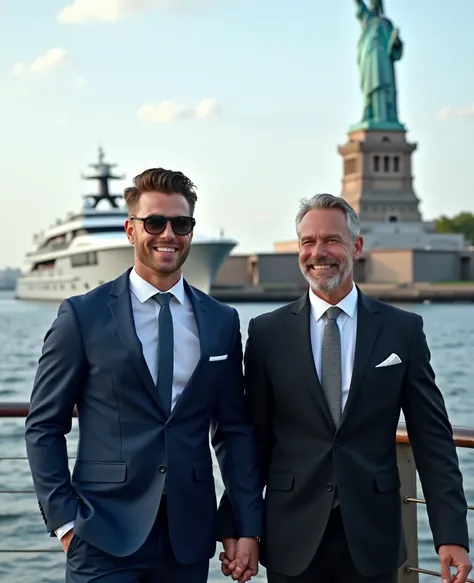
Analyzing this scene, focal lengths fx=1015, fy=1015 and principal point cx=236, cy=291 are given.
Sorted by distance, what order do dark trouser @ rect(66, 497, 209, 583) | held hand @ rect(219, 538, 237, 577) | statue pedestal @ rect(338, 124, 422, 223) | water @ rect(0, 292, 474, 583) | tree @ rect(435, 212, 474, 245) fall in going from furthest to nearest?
tree @ rect(435, 212, 474, 245), statue pedestal @ rect(338, 124, 422, 223), water @ rect(0, 292, 474, 583), held hand @ rect(219, 538, 237, 577), dark trouser @ rect(66, 497, 209, 583)

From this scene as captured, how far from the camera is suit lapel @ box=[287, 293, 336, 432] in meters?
2.47

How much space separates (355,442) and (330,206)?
589 millimetres

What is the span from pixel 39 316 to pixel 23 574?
42.3 m

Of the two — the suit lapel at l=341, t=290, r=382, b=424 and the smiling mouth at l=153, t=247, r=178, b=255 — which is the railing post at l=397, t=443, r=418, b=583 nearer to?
the suit lapel at l=341, t=290, r=382, b=424

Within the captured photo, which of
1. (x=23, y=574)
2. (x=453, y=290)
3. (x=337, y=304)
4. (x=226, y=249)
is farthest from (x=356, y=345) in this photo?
(x=453, y=290)

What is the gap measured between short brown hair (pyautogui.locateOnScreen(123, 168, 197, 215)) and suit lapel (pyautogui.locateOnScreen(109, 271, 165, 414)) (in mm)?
209

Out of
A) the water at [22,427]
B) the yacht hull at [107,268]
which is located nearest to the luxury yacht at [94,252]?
the yacht hull at [107,268]

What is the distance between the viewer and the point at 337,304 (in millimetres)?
2574

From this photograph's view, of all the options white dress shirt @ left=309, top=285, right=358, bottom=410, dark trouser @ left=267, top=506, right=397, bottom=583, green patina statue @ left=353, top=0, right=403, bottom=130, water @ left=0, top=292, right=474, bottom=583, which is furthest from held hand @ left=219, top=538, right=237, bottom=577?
green patina statue @ left=353, top=0, right=403, bottom=130

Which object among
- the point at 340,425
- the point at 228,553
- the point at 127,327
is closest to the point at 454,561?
the point at 340,425

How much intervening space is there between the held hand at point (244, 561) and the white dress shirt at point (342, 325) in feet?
1.51

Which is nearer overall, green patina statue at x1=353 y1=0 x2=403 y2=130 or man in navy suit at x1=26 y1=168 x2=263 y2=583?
man in navy suit at x1=26 y1=168 x2=263 y2=583

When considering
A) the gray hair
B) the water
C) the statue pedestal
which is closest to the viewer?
the gray hair

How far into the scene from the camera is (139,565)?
2.34 meters
